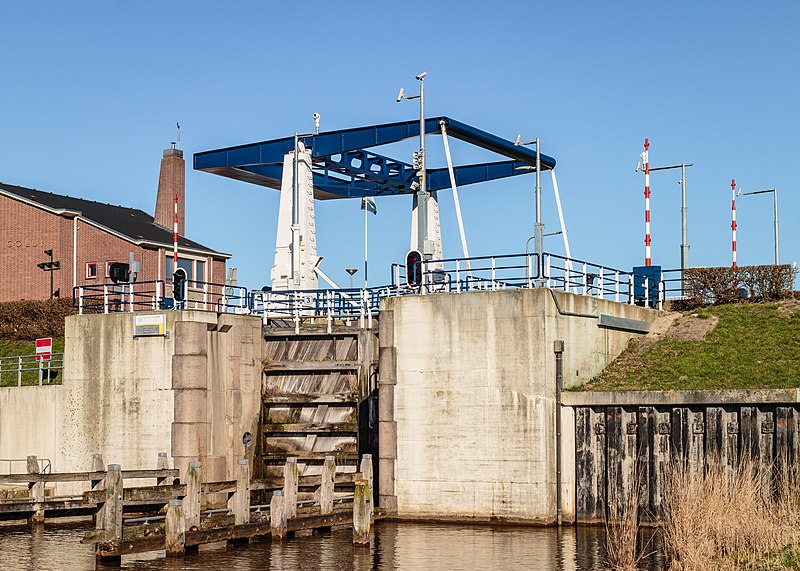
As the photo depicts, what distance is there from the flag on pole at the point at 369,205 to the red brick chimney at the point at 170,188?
18.9m

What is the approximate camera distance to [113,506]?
22578mm

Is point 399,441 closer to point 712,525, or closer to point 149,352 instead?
point 149,352

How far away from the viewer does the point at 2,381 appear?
4050cm

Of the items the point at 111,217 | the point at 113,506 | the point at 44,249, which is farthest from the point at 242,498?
the point at 111,217

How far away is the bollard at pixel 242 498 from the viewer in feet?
81.2

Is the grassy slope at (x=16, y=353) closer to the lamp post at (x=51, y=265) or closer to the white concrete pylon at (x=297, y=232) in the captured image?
the lamp post at (x=51, y=265)

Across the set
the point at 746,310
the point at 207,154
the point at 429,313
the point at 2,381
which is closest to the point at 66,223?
the point at 2,381

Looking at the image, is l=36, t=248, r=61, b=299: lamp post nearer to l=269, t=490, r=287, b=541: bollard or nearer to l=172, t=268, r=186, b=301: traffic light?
l=172, t=268, r=186, b=301: traffic light

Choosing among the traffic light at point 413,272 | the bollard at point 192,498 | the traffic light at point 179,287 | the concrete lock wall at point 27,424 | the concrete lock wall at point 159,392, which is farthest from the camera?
the concrete lock wall at point 27,424

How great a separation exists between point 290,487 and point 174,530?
3628mm

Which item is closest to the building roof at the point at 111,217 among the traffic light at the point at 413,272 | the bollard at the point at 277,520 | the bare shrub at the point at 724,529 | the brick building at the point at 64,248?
the brick building at the point at 64,248

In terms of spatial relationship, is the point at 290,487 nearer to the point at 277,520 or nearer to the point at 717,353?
the point at 277,520

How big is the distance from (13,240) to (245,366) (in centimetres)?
2432

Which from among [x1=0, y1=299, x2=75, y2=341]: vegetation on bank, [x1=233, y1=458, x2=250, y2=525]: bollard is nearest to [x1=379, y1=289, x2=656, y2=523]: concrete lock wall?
[x1=233, y1=458, x2=250, y2=525]: bollard
